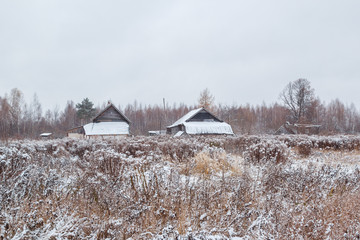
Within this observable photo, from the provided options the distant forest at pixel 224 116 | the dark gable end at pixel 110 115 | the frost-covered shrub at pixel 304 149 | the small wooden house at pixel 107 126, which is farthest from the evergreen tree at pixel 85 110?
the frost-covered shrub at pixel 304 149

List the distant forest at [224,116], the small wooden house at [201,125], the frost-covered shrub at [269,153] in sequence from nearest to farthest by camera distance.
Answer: the frost-covered shrub at [269,153], the small wooden house at [201,125], the distant forest at [224,116]

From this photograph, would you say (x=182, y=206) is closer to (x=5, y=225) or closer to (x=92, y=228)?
(x=92, y=228)

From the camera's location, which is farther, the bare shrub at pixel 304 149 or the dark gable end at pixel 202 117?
the dark gable end at pixel 202 117

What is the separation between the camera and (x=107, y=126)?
3231cm

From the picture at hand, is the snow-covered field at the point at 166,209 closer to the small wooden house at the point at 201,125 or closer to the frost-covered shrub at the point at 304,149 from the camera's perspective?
the frost-covered shrub at the point at 304,149

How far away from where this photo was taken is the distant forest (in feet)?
161

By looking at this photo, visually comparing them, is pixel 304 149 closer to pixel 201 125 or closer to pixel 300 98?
pixel 201 125

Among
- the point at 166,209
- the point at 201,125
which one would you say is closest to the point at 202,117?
the point at 201,125

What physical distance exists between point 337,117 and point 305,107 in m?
25.5

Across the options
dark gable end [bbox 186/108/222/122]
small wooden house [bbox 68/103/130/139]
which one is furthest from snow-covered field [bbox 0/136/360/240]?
dark gable end [bbox 186/108/222/122]

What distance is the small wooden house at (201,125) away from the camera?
28.0m

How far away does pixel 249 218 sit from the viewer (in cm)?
362

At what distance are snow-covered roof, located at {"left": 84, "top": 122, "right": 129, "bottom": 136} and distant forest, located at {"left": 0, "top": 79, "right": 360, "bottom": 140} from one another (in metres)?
15.3

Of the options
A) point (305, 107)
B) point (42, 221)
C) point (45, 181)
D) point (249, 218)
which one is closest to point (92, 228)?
point (42, 221)
